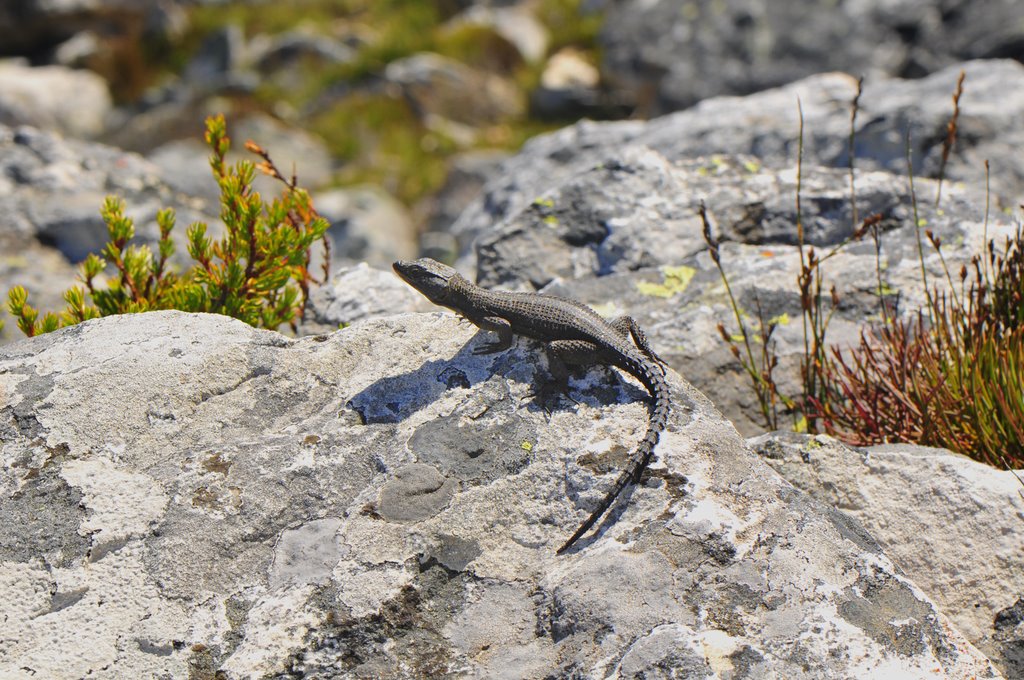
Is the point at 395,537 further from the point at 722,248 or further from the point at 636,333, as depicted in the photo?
the point at 722,248

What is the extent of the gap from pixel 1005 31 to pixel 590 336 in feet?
44.1

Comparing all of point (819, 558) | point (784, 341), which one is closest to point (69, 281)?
point (784, 341)

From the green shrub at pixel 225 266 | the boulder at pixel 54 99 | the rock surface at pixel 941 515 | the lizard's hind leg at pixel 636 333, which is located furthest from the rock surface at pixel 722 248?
the boulder at pixel 54 99

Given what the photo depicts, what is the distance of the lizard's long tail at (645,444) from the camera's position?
11.8ft

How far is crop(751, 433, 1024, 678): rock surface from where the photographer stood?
3.84 meters

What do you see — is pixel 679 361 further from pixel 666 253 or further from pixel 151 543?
pixel 151 543

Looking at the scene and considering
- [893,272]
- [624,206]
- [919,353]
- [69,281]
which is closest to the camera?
Result: [919,353]

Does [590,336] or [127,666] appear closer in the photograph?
[127,666]

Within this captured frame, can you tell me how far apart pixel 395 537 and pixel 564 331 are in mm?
1474

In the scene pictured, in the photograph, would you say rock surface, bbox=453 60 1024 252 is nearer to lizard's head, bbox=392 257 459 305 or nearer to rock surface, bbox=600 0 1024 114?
lizard's head, bbox=392 257 459 305

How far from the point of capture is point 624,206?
21.5 ft

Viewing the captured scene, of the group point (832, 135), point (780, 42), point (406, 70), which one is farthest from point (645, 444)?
point (406, 70)

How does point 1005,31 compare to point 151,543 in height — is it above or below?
above

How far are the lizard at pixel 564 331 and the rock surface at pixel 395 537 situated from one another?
12 centimetres
